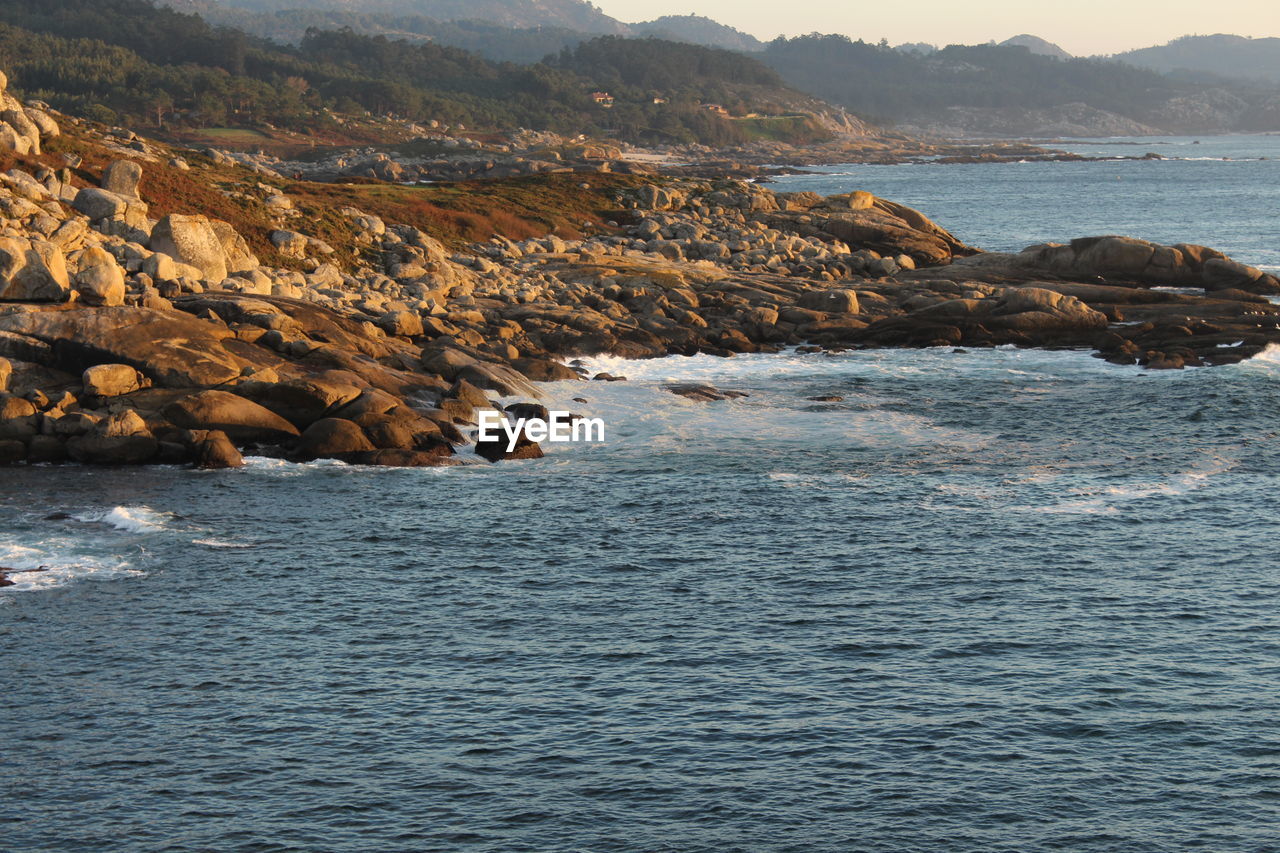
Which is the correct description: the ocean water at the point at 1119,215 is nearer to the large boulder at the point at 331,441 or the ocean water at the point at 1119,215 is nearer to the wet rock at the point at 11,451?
the large boulder at the point at 331,441

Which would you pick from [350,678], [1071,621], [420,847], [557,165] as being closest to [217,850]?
[420,847]

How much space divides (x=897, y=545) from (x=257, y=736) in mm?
19361

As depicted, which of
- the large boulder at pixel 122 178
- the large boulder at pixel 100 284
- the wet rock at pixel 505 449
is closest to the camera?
the wet rock at pixel 505 449

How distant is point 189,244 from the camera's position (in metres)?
59.9

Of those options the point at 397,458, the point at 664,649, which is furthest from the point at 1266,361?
the point at 664,649

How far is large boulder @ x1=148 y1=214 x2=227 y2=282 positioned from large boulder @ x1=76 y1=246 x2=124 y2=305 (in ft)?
28.2

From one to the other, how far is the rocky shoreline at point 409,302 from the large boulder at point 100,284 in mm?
88

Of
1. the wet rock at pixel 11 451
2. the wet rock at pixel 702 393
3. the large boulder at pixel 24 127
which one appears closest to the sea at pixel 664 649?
the wet rock at pixel 11 451

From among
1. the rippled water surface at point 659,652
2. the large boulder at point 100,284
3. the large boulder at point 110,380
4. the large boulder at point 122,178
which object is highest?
the large boulder at point 122,178

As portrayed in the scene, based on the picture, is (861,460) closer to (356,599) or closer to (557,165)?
(356,599)

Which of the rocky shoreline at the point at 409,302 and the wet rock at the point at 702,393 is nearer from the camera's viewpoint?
the rocky shoreline at the point at 409,302

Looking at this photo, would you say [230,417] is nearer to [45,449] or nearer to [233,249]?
[45,449]

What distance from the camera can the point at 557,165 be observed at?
179500mm

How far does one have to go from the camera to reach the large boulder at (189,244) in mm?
59531
